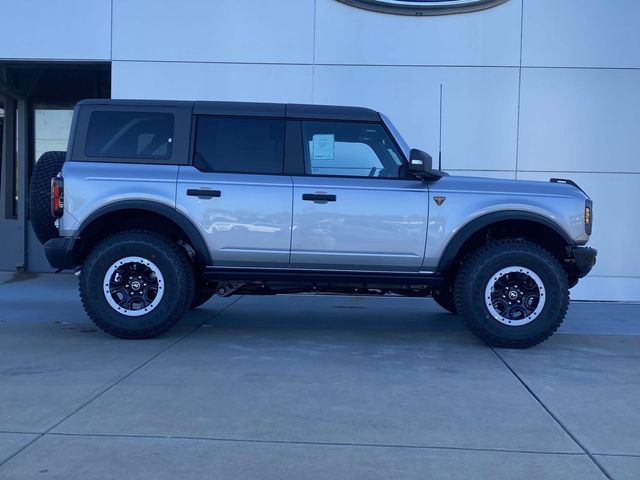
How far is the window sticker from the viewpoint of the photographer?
269 inches

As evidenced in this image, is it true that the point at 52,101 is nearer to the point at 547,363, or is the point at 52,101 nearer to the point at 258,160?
the point at 258,160

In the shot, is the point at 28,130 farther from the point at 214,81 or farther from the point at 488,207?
the point at 488,207

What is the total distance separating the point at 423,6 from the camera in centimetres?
1030

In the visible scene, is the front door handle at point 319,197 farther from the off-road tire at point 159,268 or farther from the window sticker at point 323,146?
the off-road tire at point 159,268

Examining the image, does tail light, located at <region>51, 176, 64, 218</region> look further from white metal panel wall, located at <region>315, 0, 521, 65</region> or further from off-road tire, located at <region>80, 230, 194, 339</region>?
white metal panel wall, located at <region>315, 0, 521, 65</region>

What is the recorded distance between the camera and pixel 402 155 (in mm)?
6734

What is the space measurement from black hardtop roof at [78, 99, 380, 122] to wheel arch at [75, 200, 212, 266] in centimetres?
102

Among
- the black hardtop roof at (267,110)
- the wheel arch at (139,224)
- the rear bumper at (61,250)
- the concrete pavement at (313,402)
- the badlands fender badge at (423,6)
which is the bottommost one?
the concrete pavement at (313,402)

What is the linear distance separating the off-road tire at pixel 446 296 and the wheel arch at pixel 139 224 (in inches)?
92.3

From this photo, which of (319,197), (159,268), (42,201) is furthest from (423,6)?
(42,201)

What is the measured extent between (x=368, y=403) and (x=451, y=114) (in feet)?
20.9

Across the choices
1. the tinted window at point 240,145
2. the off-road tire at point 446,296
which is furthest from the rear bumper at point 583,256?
the tinted window at point 240,145

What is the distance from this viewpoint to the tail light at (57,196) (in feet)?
21.6

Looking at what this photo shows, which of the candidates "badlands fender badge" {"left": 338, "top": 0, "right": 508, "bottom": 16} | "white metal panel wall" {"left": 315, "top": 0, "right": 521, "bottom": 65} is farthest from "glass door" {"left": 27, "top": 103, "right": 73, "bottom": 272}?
"badlands fender badge" {"left": 338, "top": 0, "right": 508, "bottom": 16}
